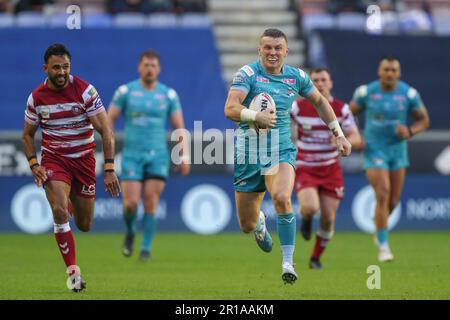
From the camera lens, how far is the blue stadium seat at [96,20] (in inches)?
977

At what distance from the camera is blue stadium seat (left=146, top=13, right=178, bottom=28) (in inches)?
1005

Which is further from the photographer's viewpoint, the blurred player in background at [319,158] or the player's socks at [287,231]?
the blurred player in background at [319,158]

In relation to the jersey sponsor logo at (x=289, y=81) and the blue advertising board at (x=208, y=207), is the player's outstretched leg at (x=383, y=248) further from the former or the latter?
the blue advertising board at (x=208, y=207)

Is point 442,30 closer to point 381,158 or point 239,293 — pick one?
point 381,158

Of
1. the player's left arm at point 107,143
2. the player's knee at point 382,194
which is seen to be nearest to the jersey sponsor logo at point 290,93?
the player's left arm at point 107,143

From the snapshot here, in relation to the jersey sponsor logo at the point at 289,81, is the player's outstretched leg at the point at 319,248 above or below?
below

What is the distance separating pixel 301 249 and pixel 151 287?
6.39 meters

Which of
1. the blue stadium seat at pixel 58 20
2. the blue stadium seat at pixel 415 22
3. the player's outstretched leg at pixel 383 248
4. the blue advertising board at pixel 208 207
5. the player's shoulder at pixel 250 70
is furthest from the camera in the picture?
the blue stadium seat at pixel 415 22

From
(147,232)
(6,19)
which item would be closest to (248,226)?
(147,232)

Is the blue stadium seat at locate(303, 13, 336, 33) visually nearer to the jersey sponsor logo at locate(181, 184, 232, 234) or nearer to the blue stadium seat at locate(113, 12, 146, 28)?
the blue stadium seat at locate(113, 12, 146, 28)

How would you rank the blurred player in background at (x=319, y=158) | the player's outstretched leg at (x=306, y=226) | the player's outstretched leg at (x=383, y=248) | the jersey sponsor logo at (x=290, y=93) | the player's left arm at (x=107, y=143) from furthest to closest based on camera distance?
the player's outstretched leg at (x=383, y=248)
the player's outstretched leg at (x=306, y=226)
the blurred player in background at (x=319, y=158)
the jersey sponsor logo at (x=290, y=93)
the player's left arm at (x=107, y=143)

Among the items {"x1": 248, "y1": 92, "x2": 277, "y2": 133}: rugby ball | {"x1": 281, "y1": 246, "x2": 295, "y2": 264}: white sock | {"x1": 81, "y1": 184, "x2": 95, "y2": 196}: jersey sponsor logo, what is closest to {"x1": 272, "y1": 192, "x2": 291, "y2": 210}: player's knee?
{"x1": 281, "y1": 246, "x2": 295, "y2": 264}: white sock

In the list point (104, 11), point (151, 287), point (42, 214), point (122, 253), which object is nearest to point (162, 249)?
point (122, 253)

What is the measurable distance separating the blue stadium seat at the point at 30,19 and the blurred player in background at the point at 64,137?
42.3ft
